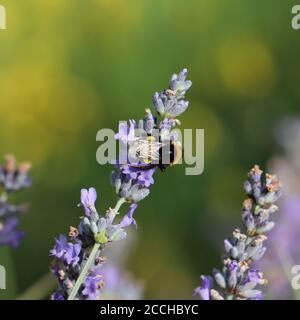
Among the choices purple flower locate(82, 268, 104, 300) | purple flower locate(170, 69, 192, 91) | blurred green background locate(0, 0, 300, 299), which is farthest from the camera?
blurred green background locate(0, 0, 300, 299)

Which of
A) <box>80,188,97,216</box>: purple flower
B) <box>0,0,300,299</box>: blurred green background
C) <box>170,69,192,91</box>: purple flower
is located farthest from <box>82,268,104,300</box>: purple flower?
<box>0,0,300,299</box>: blurred green background

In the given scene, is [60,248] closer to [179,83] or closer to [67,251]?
[67,251]

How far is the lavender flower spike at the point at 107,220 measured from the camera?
56.7 inches

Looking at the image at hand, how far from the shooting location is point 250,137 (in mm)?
4219

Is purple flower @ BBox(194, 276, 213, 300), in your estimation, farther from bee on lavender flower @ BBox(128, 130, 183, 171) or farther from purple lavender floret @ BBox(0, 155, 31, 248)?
Answer: purple lavender floret @ BBox(0, 155, 31, 248)

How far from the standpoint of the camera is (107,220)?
1476 mm

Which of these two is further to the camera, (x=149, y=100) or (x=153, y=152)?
(x=149, y=100)

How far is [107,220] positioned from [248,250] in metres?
0.30

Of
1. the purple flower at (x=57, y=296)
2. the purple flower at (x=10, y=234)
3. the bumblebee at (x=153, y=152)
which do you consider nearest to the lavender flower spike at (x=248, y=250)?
the bumblebee at (x=153, y=152)

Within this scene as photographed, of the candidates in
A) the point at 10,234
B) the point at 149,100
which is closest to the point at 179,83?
the point at 10,234

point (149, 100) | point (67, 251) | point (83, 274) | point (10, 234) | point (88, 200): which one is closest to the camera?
point (83, 274)

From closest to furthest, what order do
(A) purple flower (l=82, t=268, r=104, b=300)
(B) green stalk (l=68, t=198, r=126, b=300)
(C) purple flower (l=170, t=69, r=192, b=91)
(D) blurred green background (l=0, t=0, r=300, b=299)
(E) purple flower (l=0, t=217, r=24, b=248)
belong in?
(B) green stalk (l=68, t=198, r=126, b=300) < (A) purple flower (l=82, t=268, r=104, b=300) < (C) purple flower (l=170, t=69, r=192, b=91) < (E) purple flower (l=0, t=217, r=24, b=248) < (D) blurred green background (l=0, t=0, r=300, b=299)

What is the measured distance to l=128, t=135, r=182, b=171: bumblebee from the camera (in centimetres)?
149
